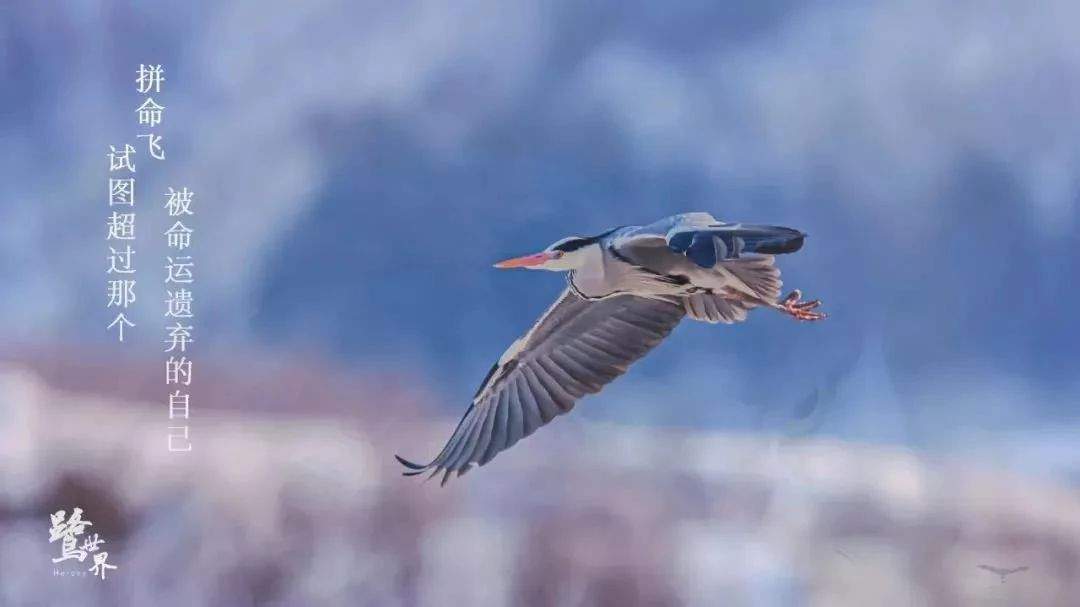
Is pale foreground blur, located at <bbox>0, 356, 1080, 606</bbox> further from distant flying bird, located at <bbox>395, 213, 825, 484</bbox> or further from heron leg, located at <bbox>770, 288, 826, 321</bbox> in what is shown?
heron leg, located at <bbox>770, 288, 826, 321</bbox>

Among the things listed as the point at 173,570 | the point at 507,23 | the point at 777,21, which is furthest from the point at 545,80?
the point at 173,570

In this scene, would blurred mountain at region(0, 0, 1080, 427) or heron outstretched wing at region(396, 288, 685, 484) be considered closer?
heron outstretched wing at region(396, 288, 685, 484)

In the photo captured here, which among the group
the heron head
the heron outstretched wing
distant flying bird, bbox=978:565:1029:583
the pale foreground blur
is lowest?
distant flying bird, bbox=978:565:1029:583

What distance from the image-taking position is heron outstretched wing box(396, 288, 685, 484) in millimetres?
2449

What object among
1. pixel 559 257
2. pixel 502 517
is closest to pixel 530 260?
pixel 559 257

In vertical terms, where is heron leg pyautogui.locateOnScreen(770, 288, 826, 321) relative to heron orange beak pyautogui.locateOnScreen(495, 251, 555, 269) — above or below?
below

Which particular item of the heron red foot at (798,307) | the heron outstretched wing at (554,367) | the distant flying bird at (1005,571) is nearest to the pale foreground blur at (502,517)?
the distant flying bird at (1005,571)

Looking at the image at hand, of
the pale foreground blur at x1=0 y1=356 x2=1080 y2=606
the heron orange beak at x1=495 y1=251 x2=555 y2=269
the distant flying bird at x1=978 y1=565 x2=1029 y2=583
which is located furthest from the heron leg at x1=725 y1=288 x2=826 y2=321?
the distant flying bird at x1=978 y1=565 x2=1029 y2=583

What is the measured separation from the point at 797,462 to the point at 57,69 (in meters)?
1.99

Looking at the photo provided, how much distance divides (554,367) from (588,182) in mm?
456

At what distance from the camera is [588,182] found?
8.60 ft

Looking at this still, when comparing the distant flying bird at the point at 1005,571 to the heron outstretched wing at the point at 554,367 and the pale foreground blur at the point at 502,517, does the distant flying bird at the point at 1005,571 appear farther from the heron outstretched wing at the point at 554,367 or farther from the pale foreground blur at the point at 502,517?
the heron outstretched wing at the point at 554,367

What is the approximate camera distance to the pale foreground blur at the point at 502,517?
2479mm

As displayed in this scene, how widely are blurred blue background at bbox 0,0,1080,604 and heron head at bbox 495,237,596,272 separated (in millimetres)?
132
